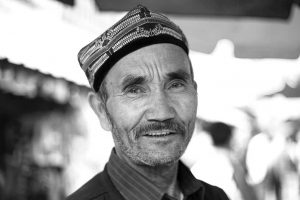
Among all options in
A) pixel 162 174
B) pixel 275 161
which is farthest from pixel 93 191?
pixel 275 161

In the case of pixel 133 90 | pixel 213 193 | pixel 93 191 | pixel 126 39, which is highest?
pixel 126 39

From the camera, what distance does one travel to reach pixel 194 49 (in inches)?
139

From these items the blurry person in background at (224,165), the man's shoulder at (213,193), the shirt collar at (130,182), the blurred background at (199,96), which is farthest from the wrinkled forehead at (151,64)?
the blurry person in background at (224,165)

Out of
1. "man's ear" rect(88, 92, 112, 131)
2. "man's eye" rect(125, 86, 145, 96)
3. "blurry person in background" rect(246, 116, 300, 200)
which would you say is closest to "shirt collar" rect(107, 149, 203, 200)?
"man's ear" rect(88, 92, 112, 131)

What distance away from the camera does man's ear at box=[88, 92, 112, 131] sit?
1741 millimetres

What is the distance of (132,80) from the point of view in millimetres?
1626

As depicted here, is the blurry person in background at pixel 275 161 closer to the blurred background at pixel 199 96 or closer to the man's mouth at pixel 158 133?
the blurred background at pixel 199 96

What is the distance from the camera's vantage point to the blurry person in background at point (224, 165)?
3.63 meters

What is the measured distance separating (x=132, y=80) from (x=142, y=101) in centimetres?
8

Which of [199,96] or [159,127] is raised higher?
[159,127]

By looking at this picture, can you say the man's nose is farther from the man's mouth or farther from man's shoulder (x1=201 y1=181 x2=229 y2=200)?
man's shoulder (x1=201 y1=181 x2=229 y2=200)

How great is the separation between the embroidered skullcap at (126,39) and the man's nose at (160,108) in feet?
0.58

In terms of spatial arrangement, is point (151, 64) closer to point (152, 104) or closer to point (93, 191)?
point (152, 104)

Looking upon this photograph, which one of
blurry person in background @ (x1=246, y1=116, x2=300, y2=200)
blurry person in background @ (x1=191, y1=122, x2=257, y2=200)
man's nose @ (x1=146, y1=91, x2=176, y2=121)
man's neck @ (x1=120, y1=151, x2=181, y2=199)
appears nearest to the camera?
man's nose @ (x1=146, y1=91, x2=176, y2=121)
